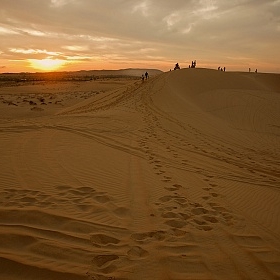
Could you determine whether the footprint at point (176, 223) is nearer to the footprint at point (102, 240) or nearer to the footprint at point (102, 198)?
the footprint at point (102, 240)

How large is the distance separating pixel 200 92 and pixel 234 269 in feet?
64.7

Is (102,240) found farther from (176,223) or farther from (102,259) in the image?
(176,223)

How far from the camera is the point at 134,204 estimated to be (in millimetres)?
4156

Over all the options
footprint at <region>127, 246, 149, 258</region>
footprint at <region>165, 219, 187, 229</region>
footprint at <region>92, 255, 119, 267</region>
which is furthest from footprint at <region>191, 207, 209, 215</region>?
footprint at <region>92, 255, 119, 267</region>

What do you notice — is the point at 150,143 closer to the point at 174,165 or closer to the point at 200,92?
the point at 174,165

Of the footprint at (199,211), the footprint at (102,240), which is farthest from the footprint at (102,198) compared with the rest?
the footprint at (199,211)

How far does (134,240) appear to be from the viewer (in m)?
3.22

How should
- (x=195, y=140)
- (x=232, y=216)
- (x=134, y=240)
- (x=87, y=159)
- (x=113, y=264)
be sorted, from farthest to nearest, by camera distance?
1. (x=195, y=140)
2. (x=87, y=159)
3. (x=232, y=216)
4. (x=134, y=240)
5. (x=113, y=264)

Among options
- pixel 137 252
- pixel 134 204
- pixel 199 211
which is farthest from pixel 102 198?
pixel 199 211

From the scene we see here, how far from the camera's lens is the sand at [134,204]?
111 inches

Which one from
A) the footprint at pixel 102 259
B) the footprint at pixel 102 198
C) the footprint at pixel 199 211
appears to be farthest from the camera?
the footprint at pixel 102 198

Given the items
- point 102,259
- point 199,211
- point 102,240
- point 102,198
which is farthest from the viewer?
A: point 102,198

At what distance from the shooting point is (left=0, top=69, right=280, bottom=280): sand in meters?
2.82

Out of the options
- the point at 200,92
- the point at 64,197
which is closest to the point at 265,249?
the point at 64,197
